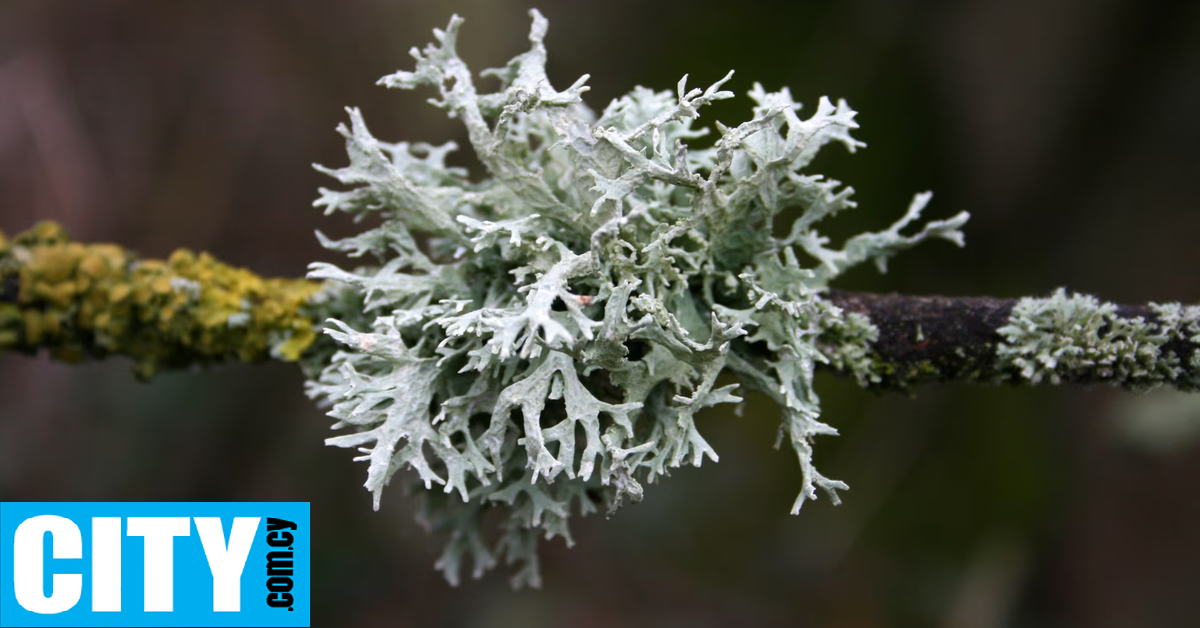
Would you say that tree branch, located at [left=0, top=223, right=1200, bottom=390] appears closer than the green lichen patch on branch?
Yes

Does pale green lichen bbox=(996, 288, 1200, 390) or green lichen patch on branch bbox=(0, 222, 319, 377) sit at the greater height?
green lichen patch on branch bbox=(0, 222, 319, 377)

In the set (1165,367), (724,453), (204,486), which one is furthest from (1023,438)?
(204,486)

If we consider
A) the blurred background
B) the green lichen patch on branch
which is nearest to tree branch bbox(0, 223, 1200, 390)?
the green lichen patch on branch

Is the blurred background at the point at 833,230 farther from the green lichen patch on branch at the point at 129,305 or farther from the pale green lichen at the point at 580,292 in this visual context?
the pale green lichen at the point at 580,292

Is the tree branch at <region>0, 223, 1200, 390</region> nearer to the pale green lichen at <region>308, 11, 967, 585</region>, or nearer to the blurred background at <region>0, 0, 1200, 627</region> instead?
the pale green lichen at <region>308, 11, 967, 585</region>

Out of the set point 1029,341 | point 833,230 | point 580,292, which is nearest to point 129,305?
point 580,292

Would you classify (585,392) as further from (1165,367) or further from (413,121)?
(413,121)

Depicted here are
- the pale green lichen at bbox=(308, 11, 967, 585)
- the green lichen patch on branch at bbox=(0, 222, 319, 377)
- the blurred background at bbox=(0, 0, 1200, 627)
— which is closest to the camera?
the pale green lichen at bbox=(308, 11, 967, 585)
